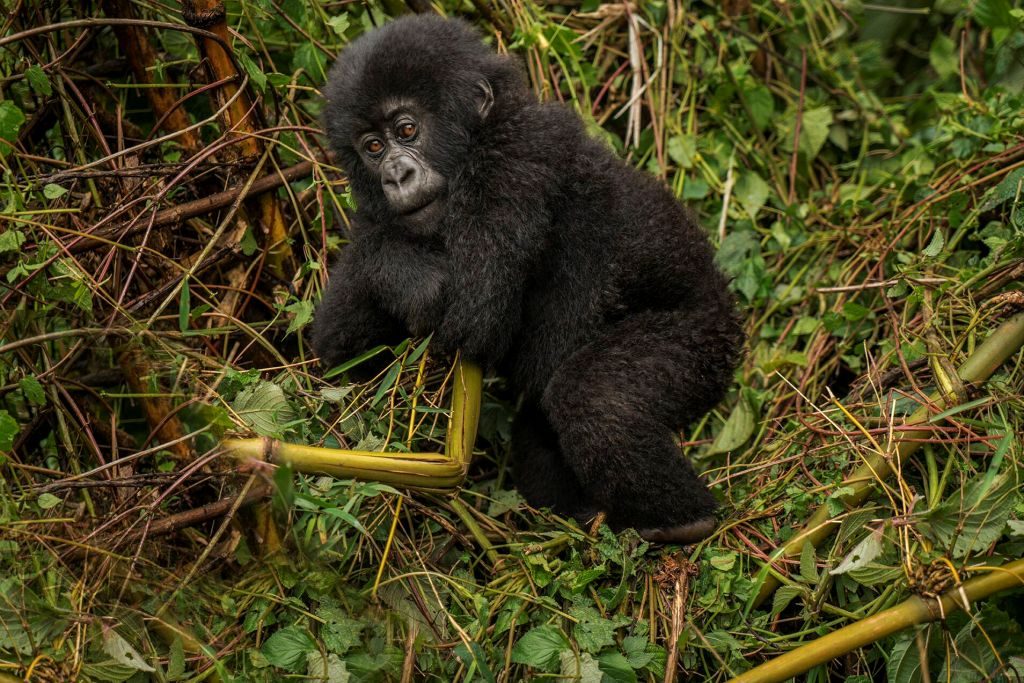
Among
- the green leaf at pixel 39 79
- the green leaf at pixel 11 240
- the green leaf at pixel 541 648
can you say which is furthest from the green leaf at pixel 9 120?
the green leaf at pixel 541 648

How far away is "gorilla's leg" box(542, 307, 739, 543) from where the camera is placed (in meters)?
3.28

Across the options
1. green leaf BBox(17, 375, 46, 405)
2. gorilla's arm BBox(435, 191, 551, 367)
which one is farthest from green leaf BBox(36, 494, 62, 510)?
gorilla's arm BBox(435, 191, 551, 367)

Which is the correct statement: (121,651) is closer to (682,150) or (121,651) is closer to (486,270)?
(486,270)

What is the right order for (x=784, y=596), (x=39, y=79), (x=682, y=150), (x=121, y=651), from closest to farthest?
(x=121, y=651) → (x=784, y=596) → (x=39, y=79) → (x=682, y=150)

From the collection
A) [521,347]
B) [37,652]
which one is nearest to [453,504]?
[521,347]

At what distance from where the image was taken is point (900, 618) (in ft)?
9.04

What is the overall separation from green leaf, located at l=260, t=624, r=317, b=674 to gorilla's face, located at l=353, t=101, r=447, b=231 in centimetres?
136

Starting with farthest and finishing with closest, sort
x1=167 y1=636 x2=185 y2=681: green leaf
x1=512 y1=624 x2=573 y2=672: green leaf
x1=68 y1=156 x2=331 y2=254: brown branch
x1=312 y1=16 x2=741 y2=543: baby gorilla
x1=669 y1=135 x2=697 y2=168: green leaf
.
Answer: x1=669 y1=135 x2=697 y2=168: green leaf → x1=68 y1=156 x2=331 y2=254: brown branch → x1=312 y1=16 x2=741 y2=543: baby gorilla → x1=512 y1=624 x2=573 y2=672: green leaf → x1=167 y1=636 x2=185 y2=681: green leaf

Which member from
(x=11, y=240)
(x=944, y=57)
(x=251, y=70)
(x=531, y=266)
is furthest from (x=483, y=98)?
(x=944, y=57)

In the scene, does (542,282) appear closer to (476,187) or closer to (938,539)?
(476,187)

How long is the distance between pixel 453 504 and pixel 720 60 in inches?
106

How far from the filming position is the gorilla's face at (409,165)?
3328 millimetres

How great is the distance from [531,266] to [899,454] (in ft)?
4.43

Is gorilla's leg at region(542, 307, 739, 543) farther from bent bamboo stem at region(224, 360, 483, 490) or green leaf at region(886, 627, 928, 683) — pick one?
green leaf at region(886, 627, 928, 683)
